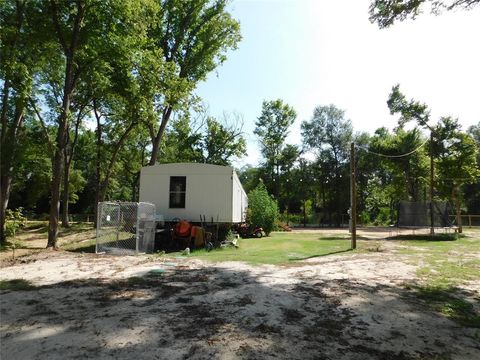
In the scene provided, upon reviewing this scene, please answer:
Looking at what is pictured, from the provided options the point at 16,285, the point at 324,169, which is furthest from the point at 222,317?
the point at 324,169

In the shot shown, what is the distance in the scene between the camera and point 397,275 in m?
8.02

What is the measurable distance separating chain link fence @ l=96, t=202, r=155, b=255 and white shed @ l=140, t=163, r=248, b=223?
1652mm

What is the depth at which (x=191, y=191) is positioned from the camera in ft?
47.7

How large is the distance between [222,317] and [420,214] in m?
16.3

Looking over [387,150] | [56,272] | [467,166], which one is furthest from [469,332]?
[387,150]

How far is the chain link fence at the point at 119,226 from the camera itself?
11.1m

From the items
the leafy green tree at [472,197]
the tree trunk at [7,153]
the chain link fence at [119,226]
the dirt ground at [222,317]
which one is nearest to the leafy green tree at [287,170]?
the leafy green tree at [472,197]

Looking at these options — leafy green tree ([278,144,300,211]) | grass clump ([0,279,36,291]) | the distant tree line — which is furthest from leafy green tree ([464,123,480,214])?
grass clump ([0,279,36,291])

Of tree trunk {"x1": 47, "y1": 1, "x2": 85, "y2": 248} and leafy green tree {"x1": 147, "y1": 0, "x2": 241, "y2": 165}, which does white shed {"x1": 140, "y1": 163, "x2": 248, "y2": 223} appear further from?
leafy green tree {"x1": 147, "y1": 0, "x2": 241, "y2": 165}

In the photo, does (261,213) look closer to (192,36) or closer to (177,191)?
(177,191)

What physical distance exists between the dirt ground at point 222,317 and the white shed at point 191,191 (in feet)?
20.0

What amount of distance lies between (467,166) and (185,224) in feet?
54.5

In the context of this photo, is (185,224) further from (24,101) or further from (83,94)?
(83,94)

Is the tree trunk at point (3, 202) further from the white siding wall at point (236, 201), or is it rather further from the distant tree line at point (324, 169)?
the distant tree line at point (324, 169)
